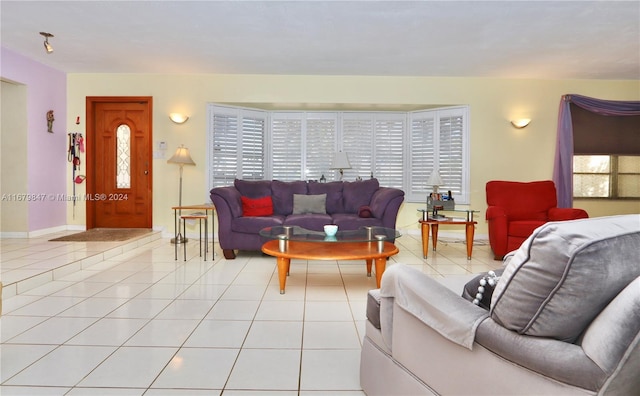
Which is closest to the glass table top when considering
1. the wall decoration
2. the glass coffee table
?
the glass coffee table

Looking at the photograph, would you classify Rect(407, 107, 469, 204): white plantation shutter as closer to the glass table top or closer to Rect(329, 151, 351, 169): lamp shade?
Rect(329, 151, 351, 169): lamp shade

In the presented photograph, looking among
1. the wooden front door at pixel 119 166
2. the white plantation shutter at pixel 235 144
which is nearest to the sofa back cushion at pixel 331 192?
the white plantation shutter at pixel 235 144

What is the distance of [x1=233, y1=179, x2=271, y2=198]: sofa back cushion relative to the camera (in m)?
5.22

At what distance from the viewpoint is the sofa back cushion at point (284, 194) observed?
5.30m

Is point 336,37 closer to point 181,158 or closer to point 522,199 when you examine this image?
point 181,158

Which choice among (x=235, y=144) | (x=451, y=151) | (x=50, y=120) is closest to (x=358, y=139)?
(x=451, y=151)

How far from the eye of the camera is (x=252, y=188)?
5277mm

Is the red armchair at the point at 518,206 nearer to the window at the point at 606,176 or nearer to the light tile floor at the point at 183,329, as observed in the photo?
the light tile floor at the point at 183,329

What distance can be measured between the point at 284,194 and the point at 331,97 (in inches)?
73.0

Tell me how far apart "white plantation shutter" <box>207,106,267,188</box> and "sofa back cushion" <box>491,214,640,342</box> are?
552cm

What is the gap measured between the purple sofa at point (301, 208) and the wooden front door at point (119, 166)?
1.99 m

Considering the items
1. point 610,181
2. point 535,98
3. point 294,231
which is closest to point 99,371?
point 294,231

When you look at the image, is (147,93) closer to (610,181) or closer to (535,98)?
(535,98)

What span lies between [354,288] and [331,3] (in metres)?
2.75
